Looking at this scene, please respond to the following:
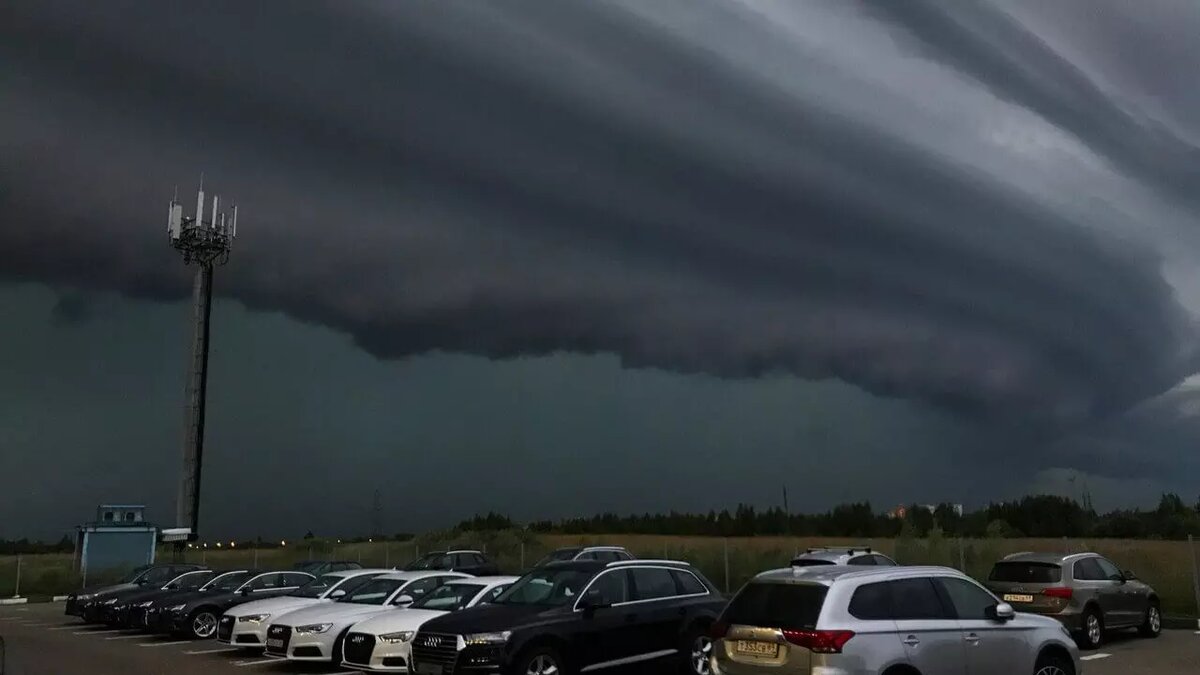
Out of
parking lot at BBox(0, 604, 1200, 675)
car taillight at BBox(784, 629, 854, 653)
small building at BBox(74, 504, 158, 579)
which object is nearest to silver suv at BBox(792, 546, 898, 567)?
parking lot at BBox(0, 604, 1200, 675)

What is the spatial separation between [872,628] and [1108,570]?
11663 mm

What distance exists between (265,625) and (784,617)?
12.1 m

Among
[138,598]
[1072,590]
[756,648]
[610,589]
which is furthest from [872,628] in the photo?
[138,598]

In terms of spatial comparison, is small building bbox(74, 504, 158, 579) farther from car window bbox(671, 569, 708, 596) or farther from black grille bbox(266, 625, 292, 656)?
car window bbox(671, 569, 708, 596)

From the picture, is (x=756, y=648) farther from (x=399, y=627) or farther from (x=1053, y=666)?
(x=399, y=627)

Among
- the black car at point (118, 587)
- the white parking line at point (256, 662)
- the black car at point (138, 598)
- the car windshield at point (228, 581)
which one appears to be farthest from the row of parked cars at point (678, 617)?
the black car at point (118, 587)

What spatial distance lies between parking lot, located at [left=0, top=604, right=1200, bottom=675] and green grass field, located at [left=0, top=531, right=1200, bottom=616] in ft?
25.3

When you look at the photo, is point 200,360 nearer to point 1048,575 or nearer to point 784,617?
point 1048,575

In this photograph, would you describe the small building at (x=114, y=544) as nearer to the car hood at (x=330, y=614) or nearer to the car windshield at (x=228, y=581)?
the car windshield at (x=228, y=581)

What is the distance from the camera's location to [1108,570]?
18.0 m

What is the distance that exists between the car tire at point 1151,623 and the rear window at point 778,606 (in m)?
13.3

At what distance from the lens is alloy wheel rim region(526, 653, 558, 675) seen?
1159 cm

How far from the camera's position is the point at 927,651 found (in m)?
8.95

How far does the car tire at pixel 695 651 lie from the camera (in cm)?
1297
